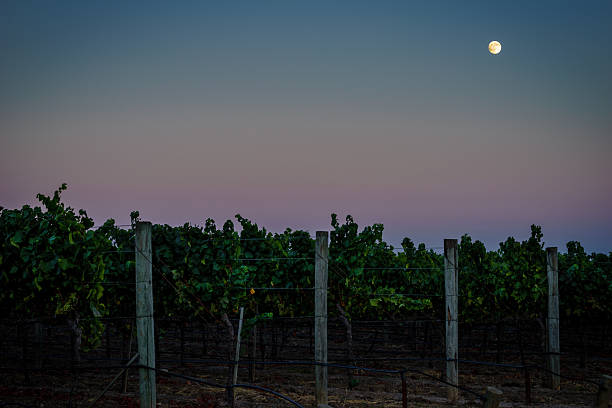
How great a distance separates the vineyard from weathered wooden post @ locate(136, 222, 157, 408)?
93mm

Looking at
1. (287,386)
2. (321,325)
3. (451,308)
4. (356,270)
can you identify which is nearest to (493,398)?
(321,325)

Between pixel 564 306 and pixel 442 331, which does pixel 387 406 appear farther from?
pixel 564 306

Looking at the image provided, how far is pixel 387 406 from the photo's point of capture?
34.2 ft

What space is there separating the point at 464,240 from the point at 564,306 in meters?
3.70

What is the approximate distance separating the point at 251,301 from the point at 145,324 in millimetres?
5222

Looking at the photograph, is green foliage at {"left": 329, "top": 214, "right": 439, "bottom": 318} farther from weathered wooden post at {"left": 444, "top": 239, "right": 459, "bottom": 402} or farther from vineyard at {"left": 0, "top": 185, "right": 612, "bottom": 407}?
weathered wooden post at {"left": 444, "top": 239, "right": 459, "bottom": 402}

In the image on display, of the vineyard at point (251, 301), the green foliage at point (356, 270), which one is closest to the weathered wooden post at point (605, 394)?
the vineyard at point (251, 301)

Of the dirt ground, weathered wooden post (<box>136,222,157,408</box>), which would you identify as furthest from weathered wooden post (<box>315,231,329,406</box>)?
weathered wooden post (<box>136,222,157,408</box>)

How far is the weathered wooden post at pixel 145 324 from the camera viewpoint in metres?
7.79

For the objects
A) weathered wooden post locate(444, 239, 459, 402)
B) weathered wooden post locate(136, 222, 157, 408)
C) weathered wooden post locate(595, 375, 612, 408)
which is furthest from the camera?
weathered wooden post locate(444, 239, 459, 402)

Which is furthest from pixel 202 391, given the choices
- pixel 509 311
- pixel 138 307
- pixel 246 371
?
pixel 509 311

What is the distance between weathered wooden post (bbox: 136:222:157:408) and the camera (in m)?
7.79

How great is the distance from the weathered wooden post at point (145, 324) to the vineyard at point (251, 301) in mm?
93

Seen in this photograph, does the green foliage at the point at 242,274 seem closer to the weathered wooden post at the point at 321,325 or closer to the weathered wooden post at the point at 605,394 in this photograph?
the weathered wooden post at the point at 321,325
